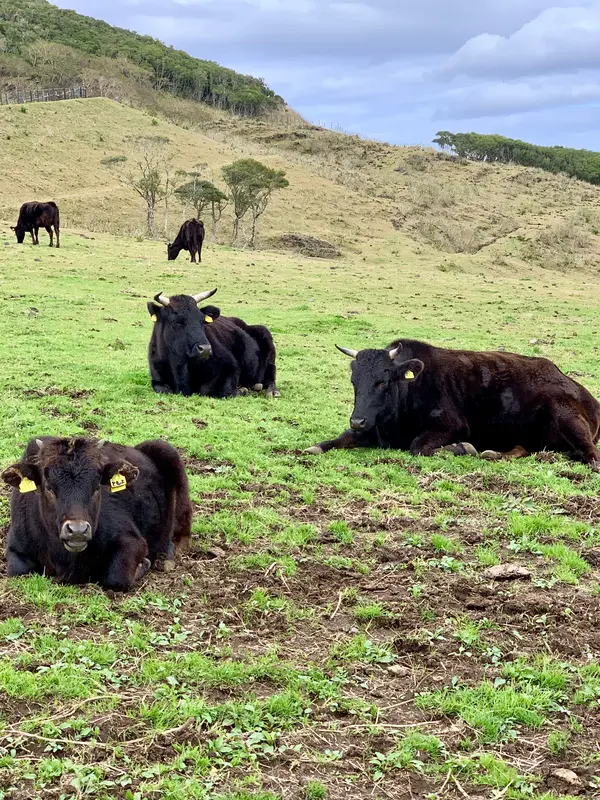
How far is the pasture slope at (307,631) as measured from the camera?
3840mm

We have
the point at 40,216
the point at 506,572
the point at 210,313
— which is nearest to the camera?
the point at 506,572

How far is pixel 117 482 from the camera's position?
18.7 feet

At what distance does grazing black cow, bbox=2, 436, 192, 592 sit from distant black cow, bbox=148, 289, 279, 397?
20.6ft

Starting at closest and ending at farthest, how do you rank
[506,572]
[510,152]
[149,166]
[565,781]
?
[565,781] < [506,572] < [149,166] < [510,152]

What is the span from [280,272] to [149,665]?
28.5 meters

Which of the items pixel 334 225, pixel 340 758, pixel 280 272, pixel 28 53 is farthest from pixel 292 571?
pixel 28 53

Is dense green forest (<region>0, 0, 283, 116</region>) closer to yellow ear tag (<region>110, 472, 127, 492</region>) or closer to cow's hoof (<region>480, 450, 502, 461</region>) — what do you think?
cow's hoof (<region>480, 450, 502, 461</region>)

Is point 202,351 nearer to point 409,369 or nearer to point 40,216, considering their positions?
point 409,369

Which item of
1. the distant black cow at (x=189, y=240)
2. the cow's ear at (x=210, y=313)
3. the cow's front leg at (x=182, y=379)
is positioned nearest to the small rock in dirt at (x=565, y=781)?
the cow's front leg at (x=182, y=379)

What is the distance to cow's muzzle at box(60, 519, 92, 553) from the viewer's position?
17.0 feet

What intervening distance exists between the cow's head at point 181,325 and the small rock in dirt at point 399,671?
26.2 feet

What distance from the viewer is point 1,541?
641cm

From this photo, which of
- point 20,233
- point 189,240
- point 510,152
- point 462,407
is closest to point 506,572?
point 462,407

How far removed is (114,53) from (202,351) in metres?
101
